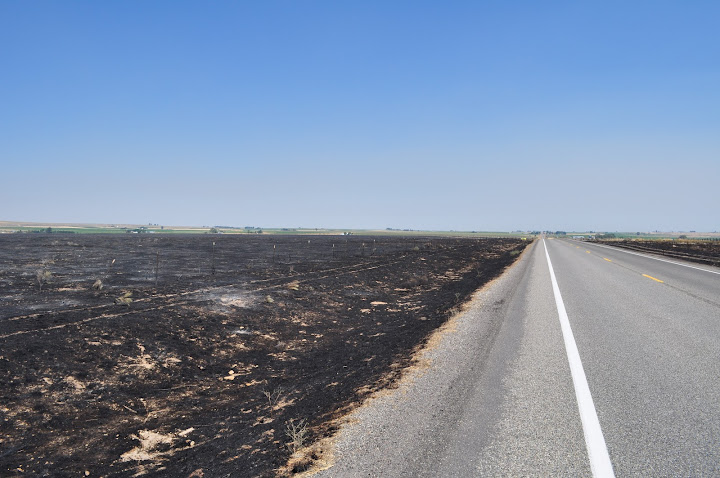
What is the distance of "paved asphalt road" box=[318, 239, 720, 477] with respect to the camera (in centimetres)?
356

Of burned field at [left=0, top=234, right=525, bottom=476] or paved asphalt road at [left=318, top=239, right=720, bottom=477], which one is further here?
burned field at [left=0, top=234, right=525, bottom=476]

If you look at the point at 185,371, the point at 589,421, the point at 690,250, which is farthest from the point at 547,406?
the point at 690,250

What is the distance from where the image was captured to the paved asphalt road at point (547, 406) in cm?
356

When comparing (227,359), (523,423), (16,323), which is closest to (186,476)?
(523,423)

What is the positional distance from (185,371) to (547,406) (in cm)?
678

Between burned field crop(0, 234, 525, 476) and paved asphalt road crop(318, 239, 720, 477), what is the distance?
0.70 metres

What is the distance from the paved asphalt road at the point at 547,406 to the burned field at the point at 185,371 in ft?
2.30

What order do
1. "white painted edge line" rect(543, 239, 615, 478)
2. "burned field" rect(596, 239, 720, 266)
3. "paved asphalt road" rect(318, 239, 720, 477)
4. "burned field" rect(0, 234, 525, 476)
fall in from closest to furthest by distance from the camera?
1. "white painted edge line" rect(543, 239, 615, 478)
2. "paved asphalt road" rect(318, 239, 720, 477)
3. "burned field" rect(0, 234, 525, 476)
4. "burned field" rect(596, 239, 720, 266)

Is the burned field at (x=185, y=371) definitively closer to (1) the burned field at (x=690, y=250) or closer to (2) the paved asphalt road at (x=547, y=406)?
(2) the paved asphalt road at (x=547, y=406)

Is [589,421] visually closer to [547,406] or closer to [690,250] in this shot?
[547,406]

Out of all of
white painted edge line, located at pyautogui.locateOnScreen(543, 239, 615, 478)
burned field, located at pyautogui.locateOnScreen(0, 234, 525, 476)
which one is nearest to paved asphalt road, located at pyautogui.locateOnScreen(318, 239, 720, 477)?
white painted edge line, located at pyautogui.locateOnScreen(543, 239, 615, 478)

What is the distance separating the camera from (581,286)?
14906 millimetres

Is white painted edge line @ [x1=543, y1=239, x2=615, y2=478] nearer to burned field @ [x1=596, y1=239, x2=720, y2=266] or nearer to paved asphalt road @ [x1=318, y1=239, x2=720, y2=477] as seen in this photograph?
paved asphalt road @ [x1=318, y1=239, x2=720, y2=477]

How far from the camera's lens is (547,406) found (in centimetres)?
466
